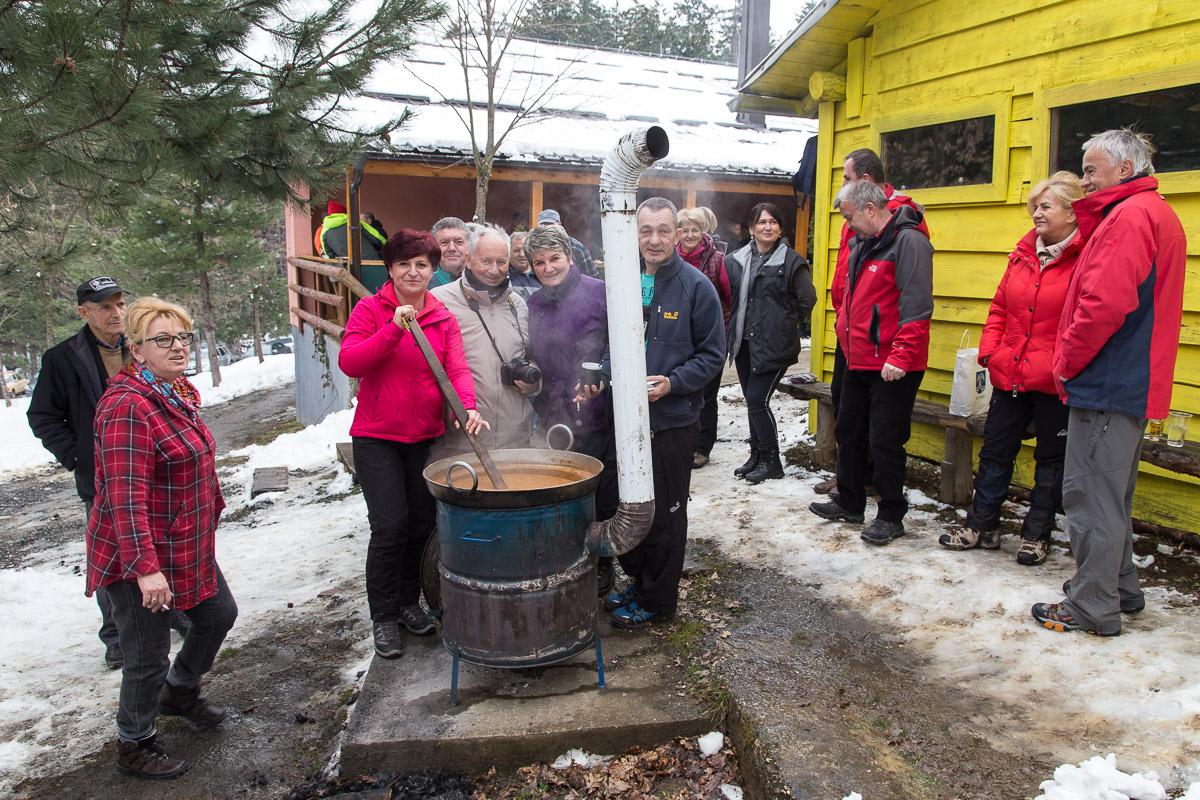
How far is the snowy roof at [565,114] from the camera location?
38.2ft

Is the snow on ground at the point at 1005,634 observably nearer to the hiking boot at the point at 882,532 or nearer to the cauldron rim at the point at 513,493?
the hiking boot at the point at 882,532

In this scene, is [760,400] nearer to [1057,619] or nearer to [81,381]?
[1057,619]

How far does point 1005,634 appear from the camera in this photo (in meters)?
3.52

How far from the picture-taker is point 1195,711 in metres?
2.79

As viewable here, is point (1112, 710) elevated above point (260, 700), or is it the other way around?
point (1112, 710)

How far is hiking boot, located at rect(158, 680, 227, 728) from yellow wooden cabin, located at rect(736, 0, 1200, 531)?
193 inches

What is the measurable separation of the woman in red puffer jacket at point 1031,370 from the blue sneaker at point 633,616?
5.97 feet

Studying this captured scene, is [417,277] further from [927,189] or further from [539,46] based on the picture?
[539,46]

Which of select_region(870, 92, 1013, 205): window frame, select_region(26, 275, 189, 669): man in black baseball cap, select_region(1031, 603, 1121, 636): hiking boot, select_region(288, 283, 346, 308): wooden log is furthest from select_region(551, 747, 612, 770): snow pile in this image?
select_region(288, 283, 346, 308): wooden log

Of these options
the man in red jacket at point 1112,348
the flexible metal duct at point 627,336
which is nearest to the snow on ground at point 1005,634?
the man in red jacket at point 1112,348

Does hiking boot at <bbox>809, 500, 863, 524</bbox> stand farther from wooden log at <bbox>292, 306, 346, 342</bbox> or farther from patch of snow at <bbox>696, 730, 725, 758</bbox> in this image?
wooden log at <bbox>292, 306, 346, 342</bbox>

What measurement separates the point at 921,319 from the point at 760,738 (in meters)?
2.55

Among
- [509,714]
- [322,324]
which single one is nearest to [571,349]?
[509,714]

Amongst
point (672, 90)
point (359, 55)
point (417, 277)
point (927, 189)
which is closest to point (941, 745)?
point (417, 277)
